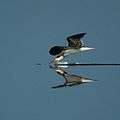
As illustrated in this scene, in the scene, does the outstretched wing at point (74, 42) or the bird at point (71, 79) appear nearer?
the outstretched wing at point (74, 42)

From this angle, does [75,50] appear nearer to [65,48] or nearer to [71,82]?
[65,48]

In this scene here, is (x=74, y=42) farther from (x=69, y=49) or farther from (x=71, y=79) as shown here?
(x=71, y=79)

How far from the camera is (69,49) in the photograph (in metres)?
6.04

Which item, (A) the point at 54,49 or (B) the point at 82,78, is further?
(B) the point at 82,78

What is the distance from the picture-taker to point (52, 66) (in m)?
6.15

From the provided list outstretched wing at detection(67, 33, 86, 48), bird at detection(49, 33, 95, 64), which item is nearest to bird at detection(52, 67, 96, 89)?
bird at detection(49, 33, 95, 64)

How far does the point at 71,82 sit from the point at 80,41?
1.08m

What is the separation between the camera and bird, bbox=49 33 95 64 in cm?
587

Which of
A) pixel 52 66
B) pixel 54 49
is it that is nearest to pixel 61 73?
pixel 52 66

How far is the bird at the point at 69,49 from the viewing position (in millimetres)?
5867

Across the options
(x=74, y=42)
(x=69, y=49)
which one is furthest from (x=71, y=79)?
→ (x=74, y=42)

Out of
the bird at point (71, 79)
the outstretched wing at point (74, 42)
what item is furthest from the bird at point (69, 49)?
the bird at point (71, 79)

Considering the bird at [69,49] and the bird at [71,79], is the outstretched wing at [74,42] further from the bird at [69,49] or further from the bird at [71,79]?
the bird at [71,79]

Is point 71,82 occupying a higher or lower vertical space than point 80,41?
lower
